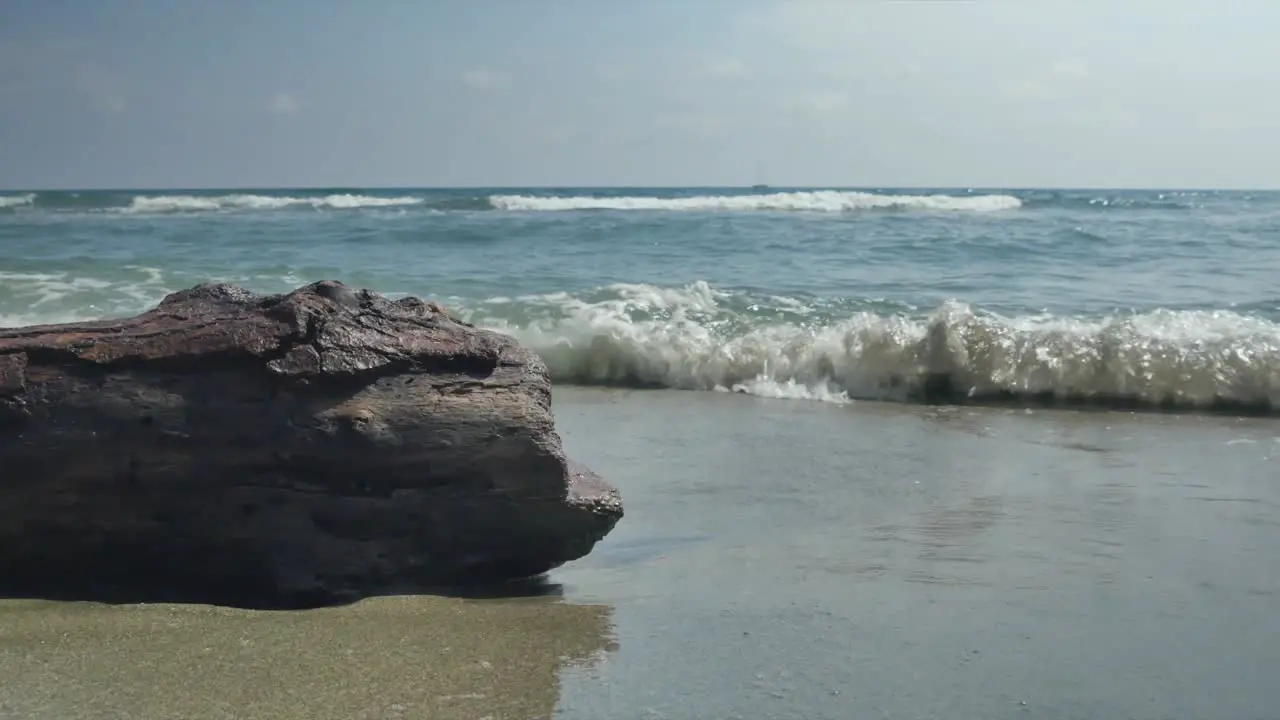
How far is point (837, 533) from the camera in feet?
14.7

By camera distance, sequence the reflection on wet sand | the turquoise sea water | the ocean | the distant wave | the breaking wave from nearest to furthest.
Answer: the reflection on wet sand < the ocean < the breaking wave < the turquoise sea water < the distant wave

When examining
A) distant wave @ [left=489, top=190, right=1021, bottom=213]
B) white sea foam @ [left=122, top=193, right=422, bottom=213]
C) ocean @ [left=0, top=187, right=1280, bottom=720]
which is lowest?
ocean @ [left=0, top=187, right=1280, bottom=720]

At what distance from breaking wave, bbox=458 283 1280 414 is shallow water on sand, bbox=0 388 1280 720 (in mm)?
2565

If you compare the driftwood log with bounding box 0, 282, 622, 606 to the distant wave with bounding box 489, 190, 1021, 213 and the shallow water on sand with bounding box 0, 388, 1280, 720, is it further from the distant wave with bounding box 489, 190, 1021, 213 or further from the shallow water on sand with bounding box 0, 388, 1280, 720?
the distant wave with bounding box 489, 190, 1021, 213

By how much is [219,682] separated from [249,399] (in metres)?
0.86

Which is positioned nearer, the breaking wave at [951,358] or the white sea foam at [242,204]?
the breaking wave at [951,358]

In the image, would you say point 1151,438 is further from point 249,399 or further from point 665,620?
point 249,399

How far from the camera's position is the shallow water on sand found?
9.21ft

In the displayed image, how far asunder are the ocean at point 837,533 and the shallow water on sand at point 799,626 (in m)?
0.01

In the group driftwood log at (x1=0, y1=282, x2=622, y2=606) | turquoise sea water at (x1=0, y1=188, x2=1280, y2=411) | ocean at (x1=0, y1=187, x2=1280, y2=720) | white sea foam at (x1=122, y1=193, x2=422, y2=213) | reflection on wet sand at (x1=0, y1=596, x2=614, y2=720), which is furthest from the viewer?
white sea foam at (x1=122, y1=193, x2=422, y2=213)

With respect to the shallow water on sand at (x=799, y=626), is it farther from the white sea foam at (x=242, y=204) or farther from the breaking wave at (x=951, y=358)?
the white sea foam at (x=242, y=204)

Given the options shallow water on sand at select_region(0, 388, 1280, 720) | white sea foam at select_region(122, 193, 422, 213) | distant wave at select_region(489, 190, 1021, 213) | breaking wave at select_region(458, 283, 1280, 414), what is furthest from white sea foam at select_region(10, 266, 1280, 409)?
white sea foam at select_region(122, 193, 422, 213)

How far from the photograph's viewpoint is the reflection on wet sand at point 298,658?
272cm

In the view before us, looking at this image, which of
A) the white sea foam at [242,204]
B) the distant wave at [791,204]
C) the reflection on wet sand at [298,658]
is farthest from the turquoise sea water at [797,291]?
the white sea foam at [242,204]
